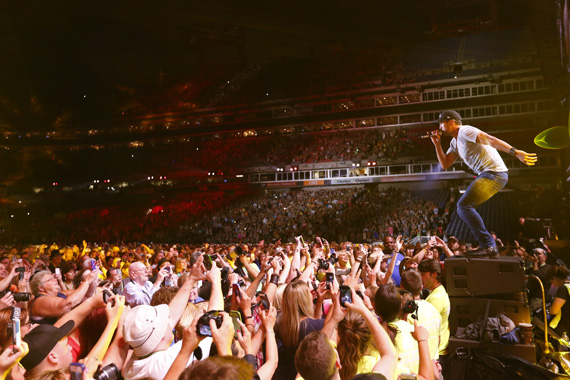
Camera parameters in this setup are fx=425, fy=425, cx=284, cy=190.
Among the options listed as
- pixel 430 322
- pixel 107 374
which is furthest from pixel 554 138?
pixel 107 374

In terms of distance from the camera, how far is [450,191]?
2991 cm

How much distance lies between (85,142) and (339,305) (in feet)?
172

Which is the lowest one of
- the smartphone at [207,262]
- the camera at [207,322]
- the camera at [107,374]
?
the camera at [107,374]

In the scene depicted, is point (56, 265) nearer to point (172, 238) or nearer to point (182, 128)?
point (172, 238)

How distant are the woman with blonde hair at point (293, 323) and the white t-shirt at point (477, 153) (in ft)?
10.8

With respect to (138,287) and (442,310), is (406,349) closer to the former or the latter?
(442,310)

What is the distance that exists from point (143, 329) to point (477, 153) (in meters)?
4.61

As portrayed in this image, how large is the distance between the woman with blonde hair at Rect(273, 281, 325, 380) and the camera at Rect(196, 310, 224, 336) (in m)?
1.22

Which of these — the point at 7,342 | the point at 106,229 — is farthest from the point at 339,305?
the point at 106,229

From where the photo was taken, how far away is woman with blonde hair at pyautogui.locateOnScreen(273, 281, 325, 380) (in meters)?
3.13

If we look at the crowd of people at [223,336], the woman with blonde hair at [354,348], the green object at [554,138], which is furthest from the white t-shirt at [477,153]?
the green object at [554,138]

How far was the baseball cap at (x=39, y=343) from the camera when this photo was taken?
2291mm

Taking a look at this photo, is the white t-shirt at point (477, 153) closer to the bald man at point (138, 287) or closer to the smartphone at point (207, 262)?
the smartphone at point (207, 262)

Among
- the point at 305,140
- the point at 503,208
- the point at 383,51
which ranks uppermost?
the point at 383,51
